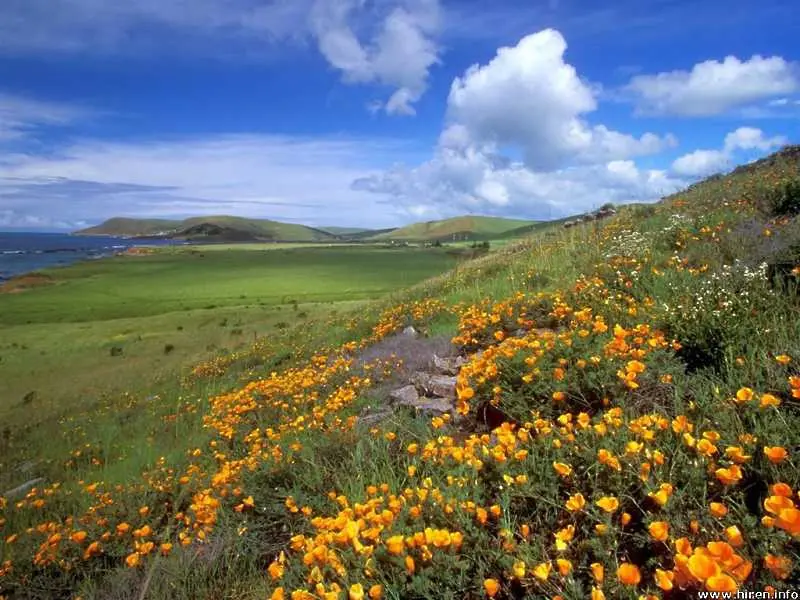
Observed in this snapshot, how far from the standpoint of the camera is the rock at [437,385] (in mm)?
5496

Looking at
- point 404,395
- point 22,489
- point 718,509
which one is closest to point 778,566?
point 718,509

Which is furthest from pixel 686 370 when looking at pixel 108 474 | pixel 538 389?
pixel 108 474

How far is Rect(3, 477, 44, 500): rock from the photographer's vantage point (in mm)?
7529

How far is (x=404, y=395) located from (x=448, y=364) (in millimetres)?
965

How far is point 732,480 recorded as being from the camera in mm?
2240

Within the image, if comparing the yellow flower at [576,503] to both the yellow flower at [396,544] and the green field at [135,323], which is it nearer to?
the yellow flower at [396,544]

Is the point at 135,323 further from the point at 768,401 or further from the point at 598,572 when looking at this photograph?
the point at 768,401

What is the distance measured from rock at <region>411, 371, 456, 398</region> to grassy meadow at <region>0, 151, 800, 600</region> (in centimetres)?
44

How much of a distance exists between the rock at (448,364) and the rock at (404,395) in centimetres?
56

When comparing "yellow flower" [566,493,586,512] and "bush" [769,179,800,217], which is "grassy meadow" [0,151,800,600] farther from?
"bush" [769,179,800,217]

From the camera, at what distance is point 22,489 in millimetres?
7918

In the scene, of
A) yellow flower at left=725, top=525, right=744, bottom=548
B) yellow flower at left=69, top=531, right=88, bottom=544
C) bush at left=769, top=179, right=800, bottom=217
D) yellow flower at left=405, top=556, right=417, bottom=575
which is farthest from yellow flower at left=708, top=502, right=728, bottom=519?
bush at left=769, top=179, right=800, bottom=217

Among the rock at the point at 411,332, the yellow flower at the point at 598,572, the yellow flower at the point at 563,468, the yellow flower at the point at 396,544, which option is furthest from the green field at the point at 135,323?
the yellow flower at the point at 598,572

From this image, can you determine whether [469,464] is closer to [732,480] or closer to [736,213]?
[732,480]
